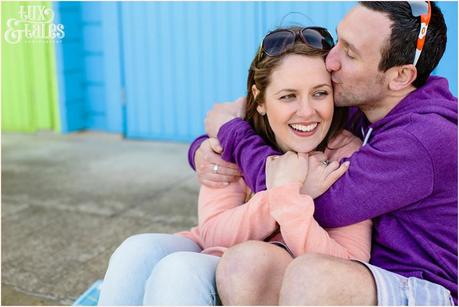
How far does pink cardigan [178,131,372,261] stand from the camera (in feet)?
5.34

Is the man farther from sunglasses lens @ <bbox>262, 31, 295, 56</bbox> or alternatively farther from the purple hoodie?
sunglasses lens @ <bbox>262, 31, 295, 56</bbox>

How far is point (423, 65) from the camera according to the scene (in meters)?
1.75

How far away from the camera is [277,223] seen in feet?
6.03

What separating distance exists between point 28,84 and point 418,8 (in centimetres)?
600

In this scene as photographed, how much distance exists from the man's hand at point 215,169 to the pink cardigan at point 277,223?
3 cm

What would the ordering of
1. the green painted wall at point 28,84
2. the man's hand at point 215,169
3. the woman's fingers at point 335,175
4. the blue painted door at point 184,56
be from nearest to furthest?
1. the woman's fingers at point 335,175
2. the man's hand at point 215,169
3. the blue painted door at point 184,56
4. the green painted wall at point 28,84

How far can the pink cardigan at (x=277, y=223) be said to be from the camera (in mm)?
1628

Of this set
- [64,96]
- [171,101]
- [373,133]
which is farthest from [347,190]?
[64,96]

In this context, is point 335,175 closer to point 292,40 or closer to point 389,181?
point 389,181

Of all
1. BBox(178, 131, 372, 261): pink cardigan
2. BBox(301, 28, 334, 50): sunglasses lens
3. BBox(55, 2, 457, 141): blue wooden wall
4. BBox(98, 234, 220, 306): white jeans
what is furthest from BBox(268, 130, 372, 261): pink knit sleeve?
BBox(55, 2, 457, 141): blue wooden wall

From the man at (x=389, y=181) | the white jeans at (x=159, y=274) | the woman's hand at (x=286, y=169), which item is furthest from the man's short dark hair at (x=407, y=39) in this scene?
the white jeans at (x=159, y=274)

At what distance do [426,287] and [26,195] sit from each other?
354 centimetres

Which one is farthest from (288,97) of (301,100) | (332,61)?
(332,61)

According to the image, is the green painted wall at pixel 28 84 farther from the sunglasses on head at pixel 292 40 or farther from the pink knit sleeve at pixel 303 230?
the pink knit sleeve at pixel 303 230
